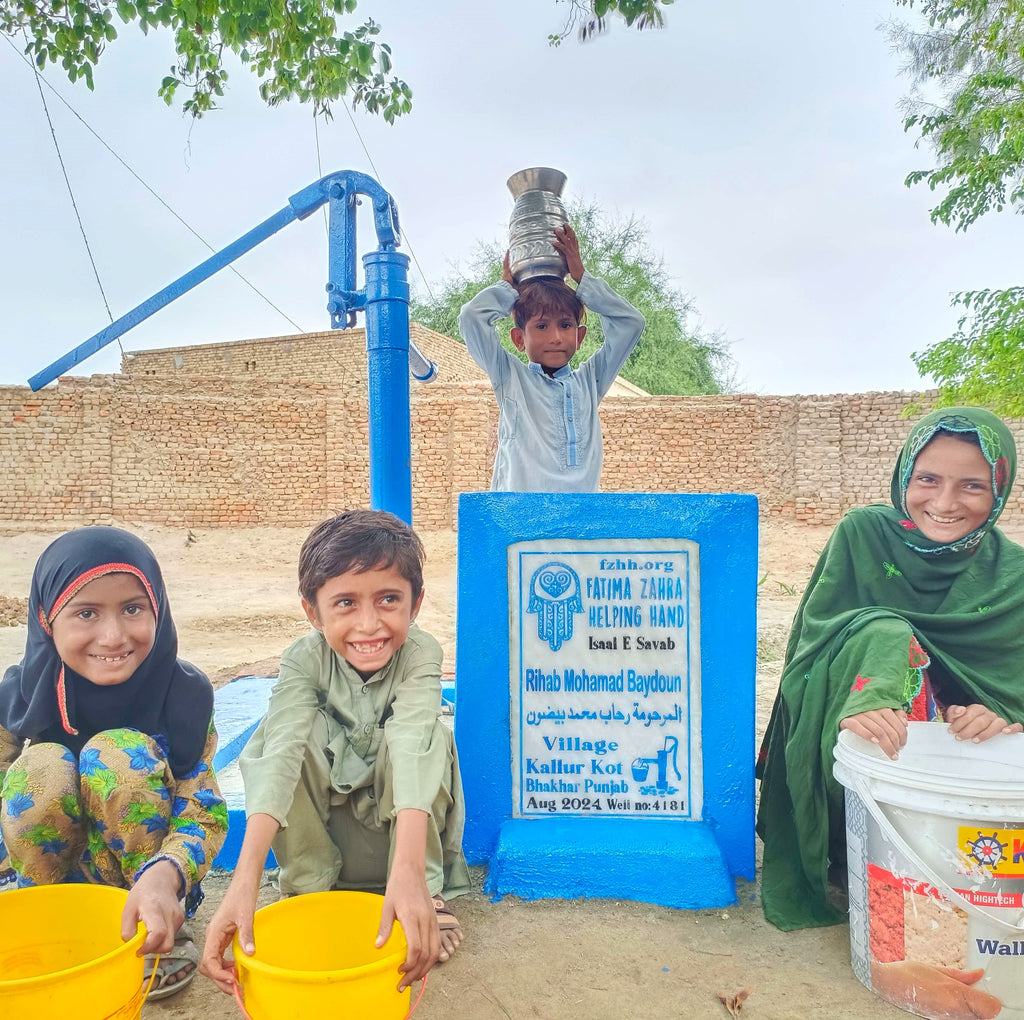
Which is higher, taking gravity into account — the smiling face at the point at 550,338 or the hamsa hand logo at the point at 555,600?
the smiling face at the point at 550,338

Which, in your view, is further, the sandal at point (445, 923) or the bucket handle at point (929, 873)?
the sandal at point (445, 923)

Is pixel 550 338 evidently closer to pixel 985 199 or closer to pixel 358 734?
pixel 358 734

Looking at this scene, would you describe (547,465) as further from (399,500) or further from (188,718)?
(188,718)

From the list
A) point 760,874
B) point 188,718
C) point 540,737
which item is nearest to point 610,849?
point 540,737

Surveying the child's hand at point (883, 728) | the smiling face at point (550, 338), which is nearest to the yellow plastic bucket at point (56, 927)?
the child's hand at point (883, 728)

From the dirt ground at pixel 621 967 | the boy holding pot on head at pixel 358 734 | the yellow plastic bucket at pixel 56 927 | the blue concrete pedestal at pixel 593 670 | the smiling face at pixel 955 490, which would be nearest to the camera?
the yellow plastic bucket at pixel 56 927

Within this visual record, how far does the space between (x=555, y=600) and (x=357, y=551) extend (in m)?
0.59

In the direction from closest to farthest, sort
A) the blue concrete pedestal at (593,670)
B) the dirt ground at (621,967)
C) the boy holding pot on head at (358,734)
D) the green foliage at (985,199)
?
the dirt ground at (621,967) → the boy holding pot on head at (358,734) → the blue concrete pedestal at (593,670) → the green foliage at (985,199)

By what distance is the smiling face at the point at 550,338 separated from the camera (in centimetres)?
285

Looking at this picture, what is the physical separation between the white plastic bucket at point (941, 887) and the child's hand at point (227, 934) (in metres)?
1.10

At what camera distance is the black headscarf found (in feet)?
5.39

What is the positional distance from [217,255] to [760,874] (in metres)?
3.01

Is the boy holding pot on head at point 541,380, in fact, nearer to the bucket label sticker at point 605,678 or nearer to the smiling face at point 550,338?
the smiling face at point 550,338

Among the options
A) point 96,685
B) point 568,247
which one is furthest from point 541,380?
point 96,685
